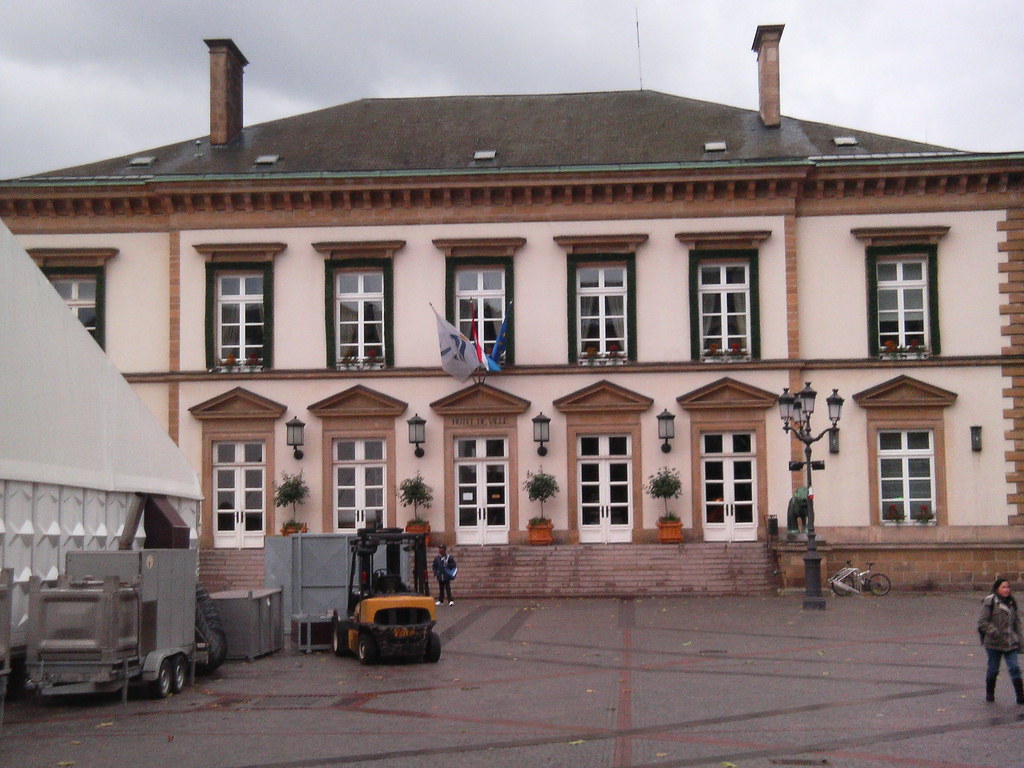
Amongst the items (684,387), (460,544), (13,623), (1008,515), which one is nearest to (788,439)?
(684,387)

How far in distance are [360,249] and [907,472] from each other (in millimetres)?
16124

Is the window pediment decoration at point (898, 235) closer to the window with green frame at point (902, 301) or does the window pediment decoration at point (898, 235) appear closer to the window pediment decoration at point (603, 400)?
the window with green frame at point (902, 301)

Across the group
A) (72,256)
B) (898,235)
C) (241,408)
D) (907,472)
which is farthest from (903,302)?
(72,256)

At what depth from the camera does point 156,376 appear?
119 feet

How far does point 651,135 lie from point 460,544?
1319 centimetres

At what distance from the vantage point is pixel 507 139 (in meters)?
38.8

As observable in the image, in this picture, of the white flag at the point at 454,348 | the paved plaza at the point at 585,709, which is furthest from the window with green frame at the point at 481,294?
the paved plaza at the point at 585,709

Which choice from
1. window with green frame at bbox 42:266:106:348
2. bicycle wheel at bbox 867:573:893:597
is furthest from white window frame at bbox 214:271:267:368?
bicycle wheel at bbox 867:573:893:597

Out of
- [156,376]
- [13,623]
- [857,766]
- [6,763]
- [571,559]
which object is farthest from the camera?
[156,376]

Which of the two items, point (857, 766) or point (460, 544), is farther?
point (460, 544)

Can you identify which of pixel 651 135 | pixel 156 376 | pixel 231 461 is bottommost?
pixel 231 461

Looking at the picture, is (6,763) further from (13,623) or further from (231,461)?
(231,461)

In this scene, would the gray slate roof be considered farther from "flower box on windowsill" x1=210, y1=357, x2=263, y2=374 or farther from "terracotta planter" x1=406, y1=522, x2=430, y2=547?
"terracotta planter" x1=406, y1=522, x2=430, y2=547

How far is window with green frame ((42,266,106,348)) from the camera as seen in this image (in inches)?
1441
